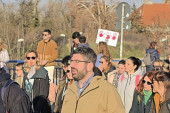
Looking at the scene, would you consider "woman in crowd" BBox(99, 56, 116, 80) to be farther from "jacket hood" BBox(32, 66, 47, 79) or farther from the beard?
the beard

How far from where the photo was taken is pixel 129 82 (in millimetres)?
7332

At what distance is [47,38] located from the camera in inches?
400

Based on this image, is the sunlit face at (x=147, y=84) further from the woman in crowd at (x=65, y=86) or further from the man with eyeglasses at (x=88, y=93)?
the man with eyeglasses at (x=88, y=93)

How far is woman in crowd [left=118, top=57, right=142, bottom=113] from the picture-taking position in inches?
285

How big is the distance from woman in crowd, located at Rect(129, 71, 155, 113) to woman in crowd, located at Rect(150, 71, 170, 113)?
1.86 ft

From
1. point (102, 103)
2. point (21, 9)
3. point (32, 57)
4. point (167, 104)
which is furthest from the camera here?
point (21, 9)

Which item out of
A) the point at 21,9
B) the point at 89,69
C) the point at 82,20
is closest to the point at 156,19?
the point at 82,20

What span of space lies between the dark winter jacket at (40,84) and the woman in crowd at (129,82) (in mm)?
1516

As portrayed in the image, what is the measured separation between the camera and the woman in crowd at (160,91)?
5199 mm

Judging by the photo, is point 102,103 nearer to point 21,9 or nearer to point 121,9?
point 121,9

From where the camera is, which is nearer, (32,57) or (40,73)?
(40,73)

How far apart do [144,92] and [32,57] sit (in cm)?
244

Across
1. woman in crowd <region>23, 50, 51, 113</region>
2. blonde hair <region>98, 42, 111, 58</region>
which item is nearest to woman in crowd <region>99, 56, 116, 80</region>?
blonde hair <region>98, 42, 111, 58</region>

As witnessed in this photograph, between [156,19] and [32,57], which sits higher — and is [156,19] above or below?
above
